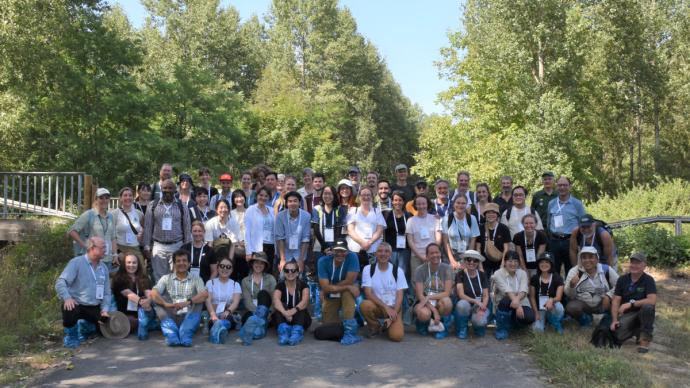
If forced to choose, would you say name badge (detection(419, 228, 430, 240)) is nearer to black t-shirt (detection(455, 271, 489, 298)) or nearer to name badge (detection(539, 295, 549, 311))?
black t-shirt (detection(455, 271, 489, 298))

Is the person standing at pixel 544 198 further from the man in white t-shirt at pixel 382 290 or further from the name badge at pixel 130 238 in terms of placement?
the name badge at pixel 130 238

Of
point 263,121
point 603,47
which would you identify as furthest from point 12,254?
point 603,47

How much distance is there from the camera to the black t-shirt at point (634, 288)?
784cm

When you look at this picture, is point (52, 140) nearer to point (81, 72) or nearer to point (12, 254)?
point (81, 72)

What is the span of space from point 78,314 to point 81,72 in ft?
51.6

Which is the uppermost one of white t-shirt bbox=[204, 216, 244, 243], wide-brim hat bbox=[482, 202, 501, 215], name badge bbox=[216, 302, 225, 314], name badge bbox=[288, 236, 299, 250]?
wide-brim hat bbox=[482, 202, 501, 215]

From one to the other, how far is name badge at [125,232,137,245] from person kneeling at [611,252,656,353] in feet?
20.2

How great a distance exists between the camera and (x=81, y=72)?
21.3 metres

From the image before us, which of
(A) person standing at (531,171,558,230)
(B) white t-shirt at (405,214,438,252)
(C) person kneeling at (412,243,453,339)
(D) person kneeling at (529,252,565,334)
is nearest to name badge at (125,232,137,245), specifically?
(B) white t-shirt at (405,214,438,252)

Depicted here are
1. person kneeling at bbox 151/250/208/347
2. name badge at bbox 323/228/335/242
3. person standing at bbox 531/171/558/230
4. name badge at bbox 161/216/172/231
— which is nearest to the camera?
person kneeling at bbox 151/250/208/347

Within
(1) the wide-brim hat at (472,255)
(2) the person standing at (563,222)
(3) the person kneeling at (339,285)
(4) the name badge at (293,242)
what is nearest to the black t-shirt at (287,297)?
(3) the person kneeling at (339,285)

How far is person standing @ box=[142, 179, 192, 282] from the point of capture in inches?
334

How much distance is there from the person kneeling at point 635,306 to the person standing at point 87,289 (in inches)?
240

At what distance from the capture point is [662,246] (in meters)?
14.5
